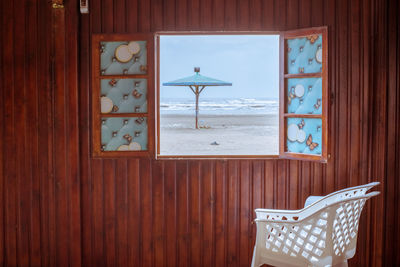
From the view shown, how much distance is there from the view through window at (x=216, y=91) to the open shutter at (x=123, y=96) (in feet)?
1.27

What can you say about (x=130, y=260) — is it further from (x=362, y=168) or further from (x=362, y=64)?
(x=362, y=64)

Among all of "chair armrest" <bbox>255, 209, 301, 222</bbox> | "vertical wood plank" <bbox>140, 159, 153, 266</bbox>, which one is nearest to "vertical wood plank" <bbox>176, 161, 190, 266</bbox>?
"vertical wood plank" <bbox>140, 159, 153, 266</bbox>

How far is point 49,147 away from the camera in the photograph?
3004mm

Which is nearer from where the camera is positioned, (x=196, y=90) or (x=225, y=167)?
(x=225, y=167)

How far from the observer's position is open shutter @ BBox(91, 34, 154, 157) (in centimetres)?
296

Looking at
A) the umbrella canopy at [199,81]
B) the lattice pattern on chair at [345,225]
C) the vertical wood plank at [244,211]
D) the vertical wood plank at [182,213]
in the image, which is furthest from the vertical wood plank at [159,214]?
the lattice pattern on chair at [345,225]

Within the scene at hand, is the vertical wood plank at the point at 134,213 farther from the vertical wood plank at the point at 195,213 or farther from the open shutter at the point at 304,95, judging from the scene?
the open shutter at the point at 304,95

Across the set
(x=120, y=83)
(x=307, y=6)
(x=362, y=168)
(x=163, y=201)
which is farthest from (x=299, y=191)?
(x=120, y=83)

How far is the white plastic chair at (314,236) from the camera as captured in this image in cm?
207

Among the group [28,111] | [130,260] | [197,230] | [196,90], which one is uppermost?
[196,90]

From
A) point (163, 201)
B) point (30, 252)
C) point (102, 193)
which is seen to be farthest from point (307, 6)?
point (30, 252)

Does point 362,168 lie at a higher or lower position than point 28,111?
lower

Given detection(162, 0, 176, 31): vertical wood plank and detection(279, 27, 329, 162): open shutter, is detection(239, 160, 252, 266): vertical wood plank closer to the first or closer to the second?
detection(279, 27, 329, 162): open shutter

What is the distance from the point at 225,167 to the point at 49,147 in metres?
1.58
